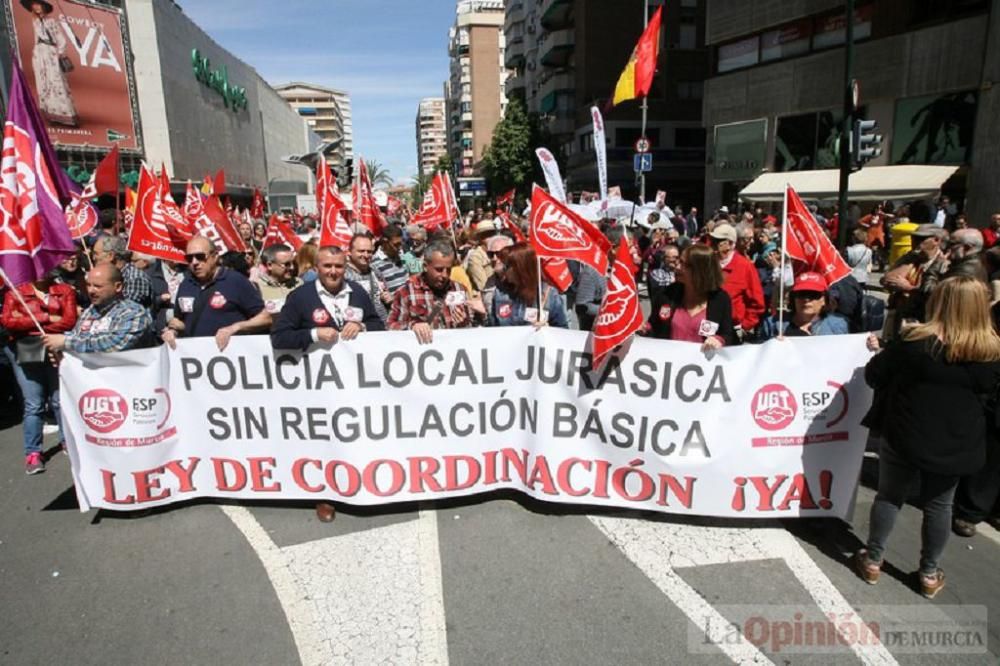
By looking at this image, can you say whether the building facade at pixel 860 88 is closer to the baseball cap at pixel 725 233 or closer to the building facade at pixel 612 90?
the building facade at pixel 612 90

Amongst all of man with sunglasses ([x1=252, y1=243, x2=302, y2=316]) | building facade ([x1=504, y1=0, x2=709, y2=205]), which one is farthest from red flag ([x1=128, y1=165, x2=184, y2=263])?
building facade ([x1=504, y1=0, x2=709, y2=205])

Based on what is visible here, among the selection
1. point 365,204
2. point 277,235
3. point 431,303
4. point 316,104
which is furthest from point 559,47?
point 316,104

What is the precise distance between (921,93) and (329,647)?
903 inches

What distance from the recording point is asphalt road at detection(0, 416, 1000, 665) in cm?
293

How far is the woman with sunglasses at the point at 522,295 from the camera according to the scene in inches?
176

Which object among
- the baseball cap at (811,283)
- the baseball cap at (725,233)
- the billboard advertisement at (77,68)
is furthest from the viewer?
the billboard advertisement at (77,68)

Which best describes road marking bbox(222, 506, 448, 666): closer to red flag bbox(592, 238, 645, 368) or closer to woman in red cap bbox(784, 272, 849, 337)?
red flag bbox(592, 238, 645, 368)

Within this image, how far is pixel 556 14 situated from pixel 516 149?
11132 millimetres

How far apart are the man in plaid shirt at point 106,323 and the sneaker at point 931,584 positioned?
16.4 ft

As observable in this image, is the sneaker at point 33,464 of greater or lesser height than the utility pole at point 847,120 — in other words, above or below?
below

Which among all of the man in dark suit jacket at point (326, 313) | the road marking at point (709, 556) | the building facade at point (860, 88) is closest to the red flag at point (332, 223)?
the man in dark suit jacket at point (326, 313)

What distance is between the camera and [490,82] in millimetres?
96875

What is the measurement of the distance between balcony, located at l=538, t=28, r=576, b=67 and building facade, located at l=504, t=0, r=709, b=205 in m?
0.08

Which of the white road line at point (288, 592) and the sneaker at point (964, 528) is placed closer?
the white road line at point (288, 592)
